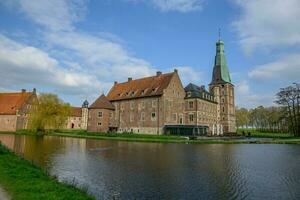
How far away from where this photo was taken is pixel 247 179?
16.1 meters

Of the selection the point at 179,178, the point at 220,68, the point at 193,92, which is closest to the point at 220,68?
the point at 220,68

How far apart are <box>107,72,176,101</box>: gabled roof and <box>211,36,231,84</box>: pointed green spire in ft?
79.3

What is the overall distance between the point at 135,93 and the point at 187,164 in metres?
46.5

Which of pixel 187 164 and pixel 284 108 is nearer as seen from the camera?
pixel 187 164

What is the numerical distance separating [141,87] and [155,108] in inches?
312

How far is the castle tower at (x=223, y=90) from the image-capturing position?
8150cm

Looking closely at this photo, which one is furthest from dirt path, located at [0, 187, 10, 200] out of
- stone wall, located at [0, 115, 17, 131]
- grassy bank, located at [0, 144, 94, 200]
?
stone wall, located at [0, 115, 17, 131]

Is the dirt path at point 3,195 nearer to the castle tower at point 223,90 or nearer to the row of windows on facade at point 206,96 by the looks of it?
the row of windows on facade at point 206,96

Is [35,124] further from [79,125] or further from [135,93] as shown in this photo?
[79,125]

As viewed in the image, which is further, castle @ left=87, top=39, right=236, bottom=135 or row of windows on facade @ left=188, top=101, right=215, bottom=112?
row of windows on facade @ left=188, top=101, right=215, bottom=112

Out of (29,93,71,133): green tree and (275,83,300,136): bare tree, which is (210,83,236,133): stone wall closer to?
(275,83,300,136): bare tree

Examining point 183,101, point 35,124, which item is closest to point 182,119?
point 183,101

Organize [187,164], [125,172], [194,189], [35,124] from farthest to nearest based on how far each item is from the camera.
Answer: [35,124] → [187,164] → [125,172] → [194,189]

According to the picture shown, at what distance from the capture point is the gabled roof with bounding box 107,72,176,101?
6247 cm
